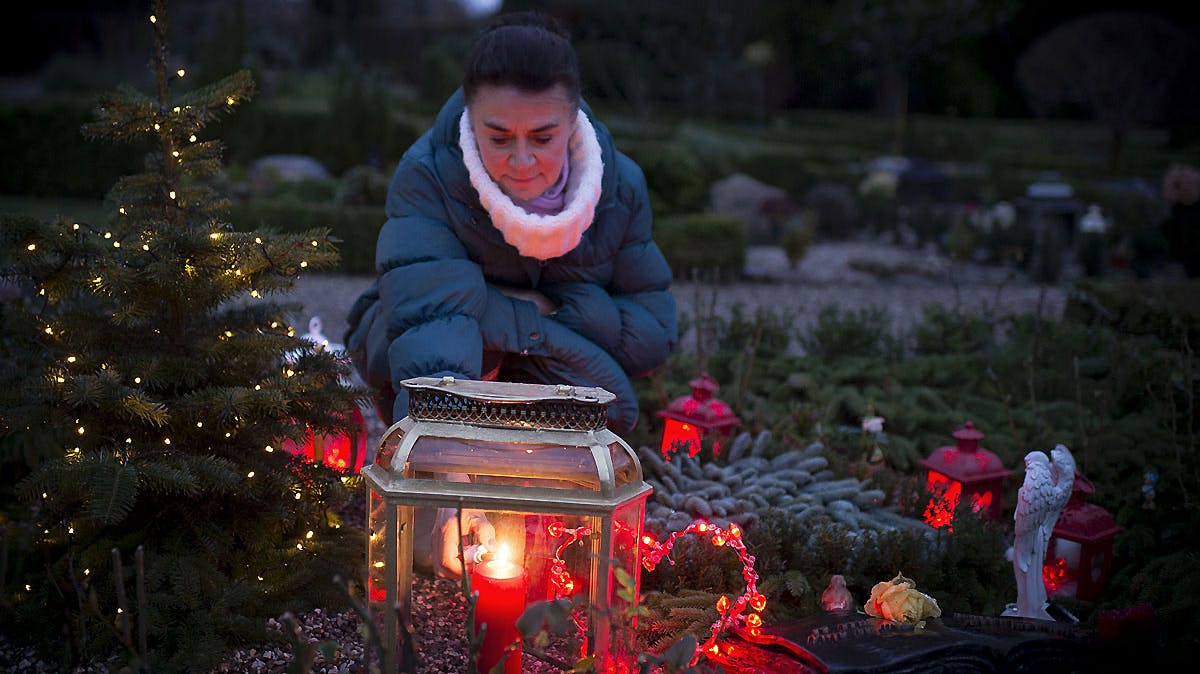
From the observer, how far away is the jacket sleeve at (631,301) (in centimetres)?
357

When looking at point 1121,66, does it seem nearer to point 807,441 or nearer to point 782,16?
point 782,16

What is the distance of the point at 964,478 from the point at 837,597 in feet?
2.86

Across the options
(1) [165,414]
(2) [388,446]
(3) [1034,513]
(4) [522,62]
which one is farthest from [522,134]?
(3) [1034,513]

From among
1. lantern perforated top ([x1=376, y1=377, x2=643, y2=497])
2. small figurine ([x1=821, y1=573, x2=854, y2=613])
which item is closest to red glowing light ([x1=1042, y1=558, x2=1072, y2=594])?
small figurine ([x1=821, y1=573, x2=854, y2=613])

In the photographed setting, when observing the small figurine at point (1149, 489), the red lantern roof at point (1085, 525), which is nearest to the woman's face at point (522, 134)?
Result: the red lantern roof at point (1085, 525)

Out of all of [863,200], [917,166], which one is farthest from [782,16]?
[863,200]

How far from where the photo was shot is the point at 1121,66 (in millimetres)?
15031

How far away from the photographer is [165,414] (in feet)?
8.76

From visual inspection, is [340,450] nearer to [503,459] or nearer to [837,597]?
[503,459]

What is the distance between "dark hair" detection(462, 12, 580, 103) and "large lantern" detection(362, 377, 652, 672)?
1007mm

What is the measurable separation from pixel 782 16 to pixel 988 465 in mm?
22880

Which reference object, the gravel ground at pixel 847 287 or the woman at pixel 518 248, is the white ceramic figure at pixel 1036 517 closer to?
the woman at pixel 518 248

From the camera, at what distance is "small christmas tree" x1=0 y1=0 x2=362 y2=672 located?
8.68ft

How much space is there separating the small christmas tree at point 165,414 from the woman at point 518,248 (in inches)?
13.1
